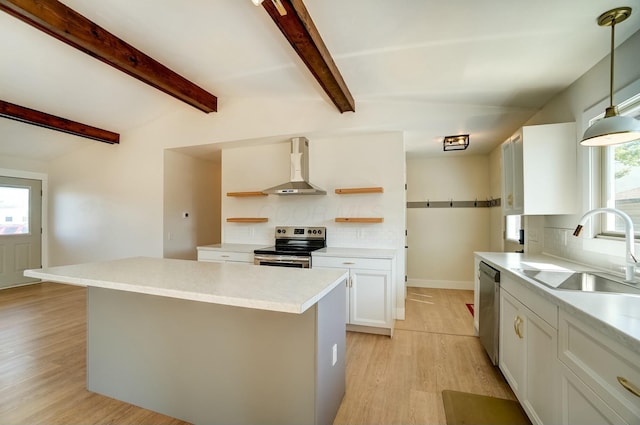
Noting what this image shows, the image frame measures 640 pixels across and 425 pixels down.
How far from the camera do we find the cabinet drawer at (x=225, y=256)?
3.53m

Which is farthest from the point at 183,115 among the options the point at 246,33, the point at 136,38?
the point at 246,33

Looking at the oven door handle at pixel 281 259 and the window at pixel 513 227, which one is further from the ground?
the window at pixel 513 227

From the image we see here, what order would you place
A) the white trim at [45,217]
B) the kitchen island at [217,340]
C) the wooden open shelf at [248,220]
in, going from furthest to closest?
1. the white trim at [45,217]
2. the wooden open shelf at [248,220]
3. the kitchen island at [217,340]

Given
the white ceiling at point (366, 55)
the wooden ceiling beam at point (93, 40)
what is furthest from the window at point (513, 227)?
the wooden ceiling beam at point (93, 40)

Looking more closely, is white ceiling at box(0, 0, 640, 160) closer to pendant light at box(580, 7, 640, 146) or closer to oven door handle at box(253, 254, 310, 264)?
pendant light at box(580, 7, 640, 146)

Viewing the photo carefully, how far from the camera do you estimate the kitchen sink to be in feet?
4.88

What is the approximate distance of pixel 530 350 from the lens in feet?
5.17

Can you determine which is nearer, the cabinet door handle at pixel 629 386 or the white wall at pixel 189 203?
the cabinet door handle at pixel 629 386

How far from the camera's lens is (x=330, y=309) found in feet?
5.35

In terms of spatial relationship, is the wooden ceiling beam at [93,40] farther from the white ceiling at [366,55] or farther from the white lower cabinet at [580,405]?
the white lower cabinet at [580,405]

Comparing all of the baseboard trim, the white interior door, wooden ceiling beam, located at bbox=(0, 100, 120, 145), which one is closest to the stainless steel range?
the baseboard trim

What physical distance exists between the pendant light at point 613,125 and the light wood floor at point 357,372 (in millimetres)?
1798

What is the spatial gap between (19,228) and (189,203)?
332 centimetres

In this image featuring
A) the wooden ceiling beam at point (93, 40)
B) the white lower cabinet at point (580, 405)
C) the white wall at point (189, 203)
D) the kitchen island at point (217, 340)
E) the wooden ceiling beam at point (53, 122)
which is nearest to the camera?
the white lower cabinet at point (580, 405)
